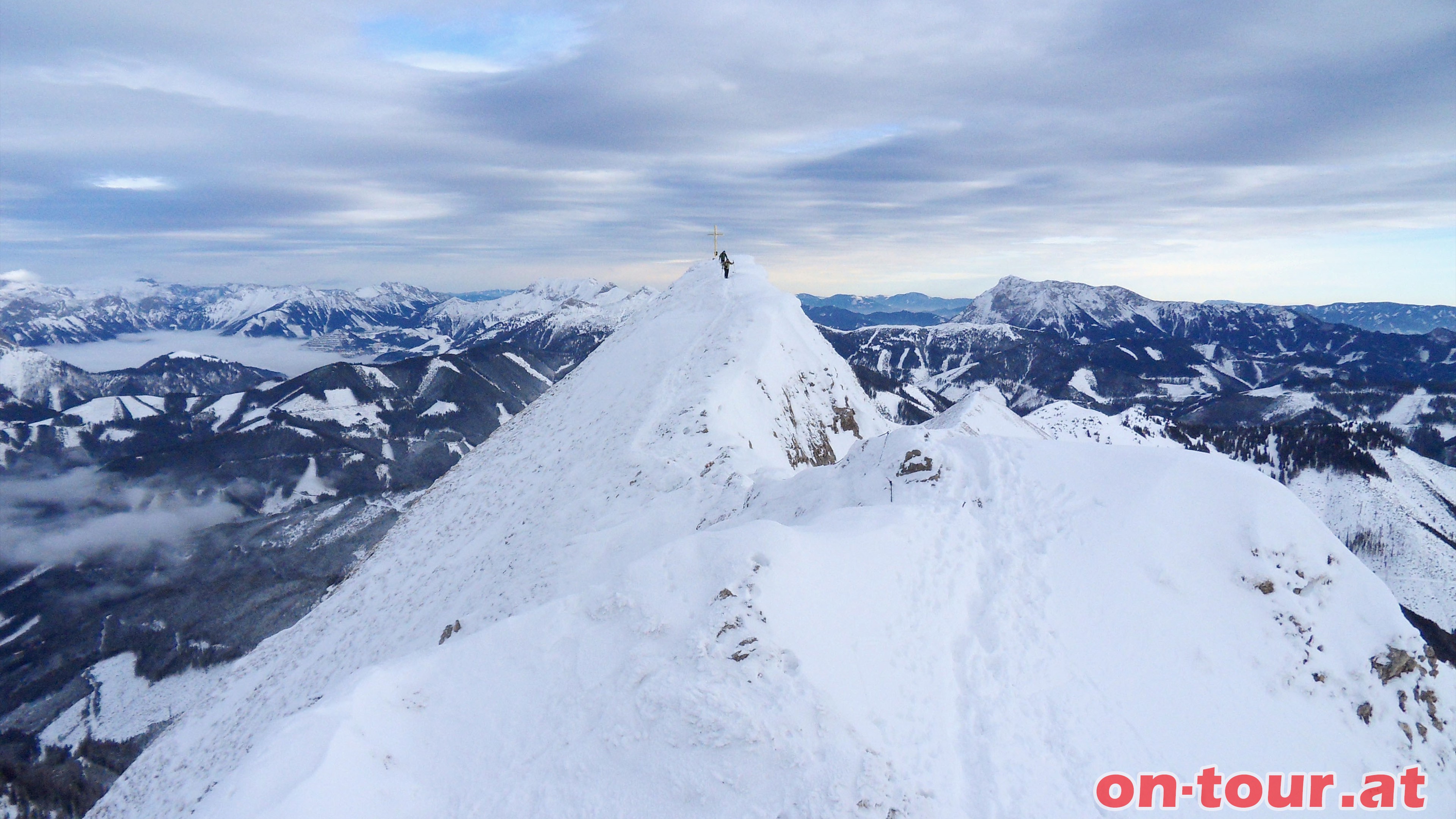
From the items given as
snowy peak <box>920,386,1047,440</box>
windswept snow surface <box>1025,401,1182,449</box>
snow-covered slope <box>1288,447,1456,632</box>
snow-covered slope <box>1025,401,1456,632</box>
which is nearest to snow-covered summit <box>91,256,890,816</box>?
snowy peak <box>920,386,1047,440</box>

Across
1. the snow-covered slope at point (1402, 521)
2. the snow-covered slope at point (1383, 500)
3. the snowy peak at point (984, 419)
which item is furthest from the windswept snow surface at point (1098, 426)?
the snowy peak at point (984, 419)

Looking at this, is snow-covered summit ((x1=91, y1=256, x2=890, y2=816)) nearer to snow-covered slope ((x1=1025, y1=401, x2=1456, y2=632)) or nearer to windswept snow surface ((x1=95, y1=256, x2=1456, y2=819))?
windswept snow surface ((x1=95, y1=256, x2=1456, y2=819))

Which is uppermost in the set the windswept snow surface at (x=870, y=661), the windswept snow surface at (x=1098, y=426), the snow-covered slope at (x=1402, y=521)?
the windswept snow surface at (x=870, y=661)

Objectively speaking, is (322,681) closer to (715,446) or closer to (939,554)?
(715,446)

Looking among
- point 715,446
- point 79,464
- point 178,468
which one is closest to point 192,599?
point 178,468

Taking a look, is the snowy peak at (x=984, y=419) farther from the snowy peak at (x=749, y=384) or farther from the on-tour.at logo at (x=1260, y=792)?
the on-tour.at logo at (x=1260, y=792)

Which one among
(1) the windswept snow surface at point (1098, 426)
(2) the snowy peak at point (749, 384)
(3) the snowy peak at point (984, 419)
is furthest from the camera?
(1) the windswept snow surface at point (1098, 426)

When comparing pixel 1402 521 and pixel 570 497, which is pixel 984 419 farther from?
pixel 1402 521

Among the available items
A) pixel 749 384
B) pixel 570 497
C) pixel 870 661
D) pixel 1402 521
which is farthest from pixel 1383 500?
pixel 570 497
